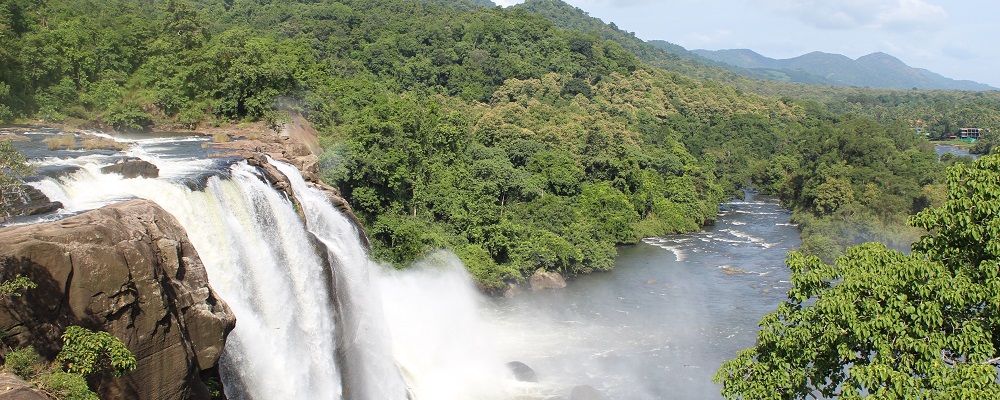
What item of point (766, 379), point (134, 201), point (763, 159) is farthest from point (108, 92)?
point (763, 159)

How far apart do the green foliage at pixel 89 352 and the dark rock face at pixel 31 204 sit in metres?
4.20

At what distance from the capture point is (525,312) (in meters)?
31.5

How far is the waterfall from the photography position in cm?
1512

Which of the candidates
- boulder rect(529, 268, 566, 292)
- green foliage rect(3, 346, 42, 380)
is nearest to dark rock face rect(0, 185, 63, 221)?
green foliage rect(3, 346, 42, 380)

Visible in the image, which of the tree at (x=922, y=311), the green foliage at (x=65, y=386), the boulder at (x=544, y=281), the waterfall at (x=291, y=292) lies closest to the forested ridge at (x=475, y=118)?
the boulder at (x=544, y=281)

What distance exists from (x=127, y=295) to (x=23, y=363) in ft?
6.12

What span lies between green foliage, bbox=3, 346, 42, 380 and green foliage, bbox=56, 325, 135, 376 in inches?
12.8

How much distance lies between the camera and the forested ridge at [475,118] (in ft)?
92.6

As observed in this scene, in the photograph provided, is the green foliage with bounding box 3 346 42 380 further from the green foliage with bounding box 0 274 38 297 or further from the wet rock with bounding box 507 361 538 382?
the wet rock with bounding box 507 361 538 382

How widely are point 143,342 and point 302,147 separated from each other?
1519 centimetres

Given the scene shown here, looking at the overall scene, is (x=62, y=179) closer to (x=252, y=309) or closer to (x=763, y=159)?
(x=252, y=309)

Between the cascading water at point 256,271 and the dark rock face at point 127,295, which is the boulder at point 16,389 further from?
the cascading water at point 256,271

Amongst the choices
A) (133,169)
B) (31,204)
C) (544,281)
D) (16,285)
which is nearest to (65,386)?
(16,285)

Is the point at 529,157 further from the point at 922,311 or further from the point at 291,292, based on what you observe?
the point at 922,311
